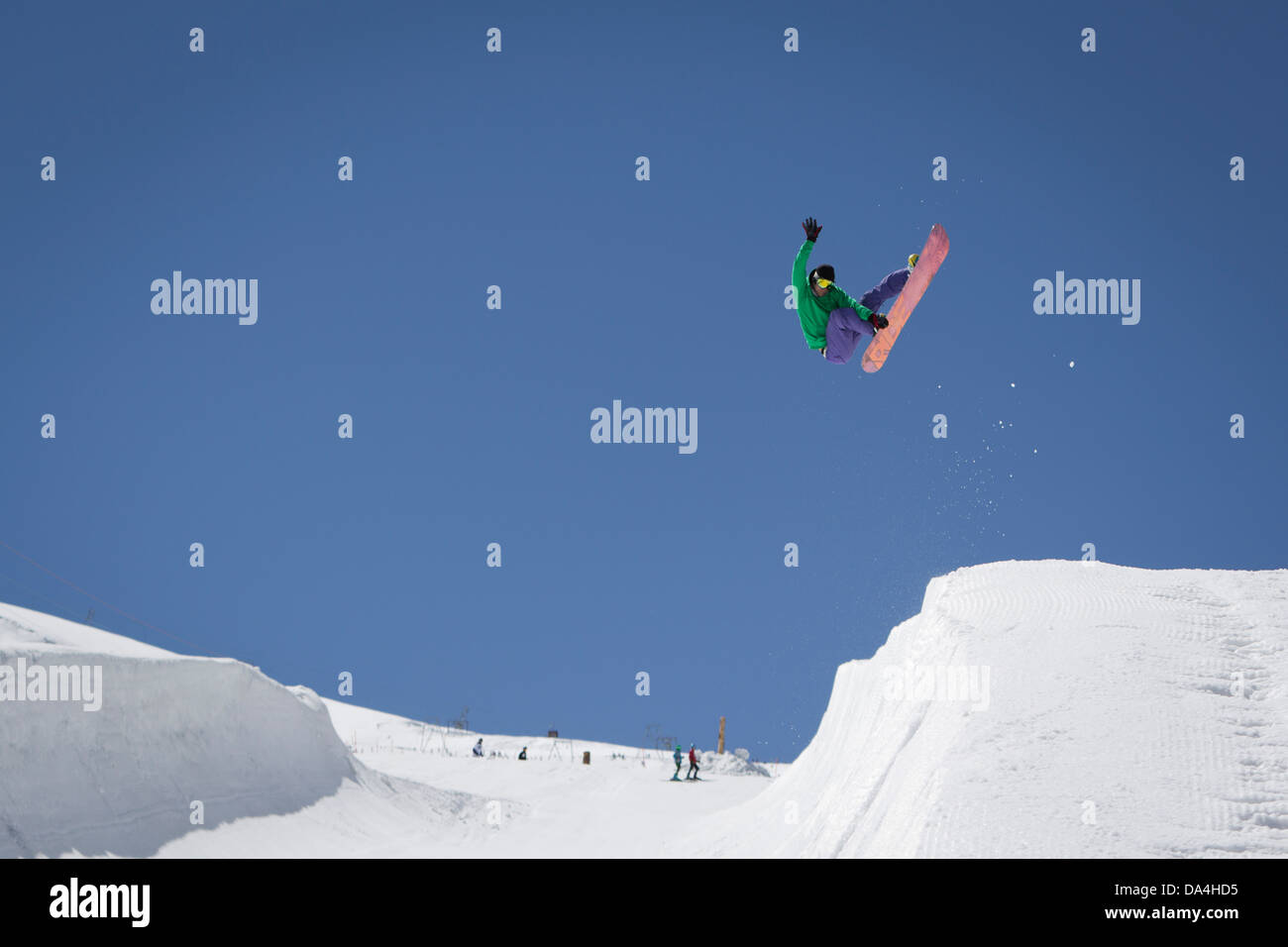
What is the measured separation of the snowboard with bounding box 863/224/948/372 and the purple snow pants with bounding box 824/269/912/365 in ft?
1.18

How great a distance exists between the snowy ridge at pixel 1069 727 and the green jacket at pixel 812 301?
13.5 ft

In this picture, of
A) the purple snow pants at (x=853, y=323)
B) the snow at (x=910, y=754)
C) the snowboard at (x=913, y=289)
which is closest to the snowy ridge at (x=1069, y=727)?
the snow at (x=910, y=754)

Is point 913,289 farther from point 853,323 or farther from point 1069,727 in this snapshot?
point 1069,727

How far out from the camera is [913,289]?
16.3 meters

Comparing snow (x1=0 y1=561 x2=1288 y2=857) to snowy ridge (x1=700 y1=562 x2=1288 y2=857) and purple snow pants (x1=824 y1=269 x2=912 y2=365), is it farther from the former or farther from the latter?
purple snow pants (x1=824 y1=269 x2=912 y2=365)

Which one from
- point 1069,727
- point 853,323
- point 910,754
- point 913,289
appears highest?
point 913,289

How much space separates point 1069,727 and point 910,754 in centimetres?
171

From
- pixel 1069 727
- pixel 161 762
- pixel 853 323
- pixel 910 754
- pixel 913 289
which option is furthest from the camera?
pixel 913 289

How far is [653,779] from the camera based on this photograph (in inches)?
1198

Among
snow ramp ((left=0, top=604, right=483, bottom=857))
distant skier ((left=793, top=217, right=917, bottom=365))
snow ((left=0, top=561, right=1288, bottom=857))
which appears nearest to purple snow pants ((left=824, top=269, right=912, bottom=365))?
distant skier ((left=793, top=217, right=917, bottom=365))

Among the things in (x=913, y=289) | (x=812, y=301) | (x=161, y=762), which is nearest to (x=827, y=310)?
(x=812, y=301)
